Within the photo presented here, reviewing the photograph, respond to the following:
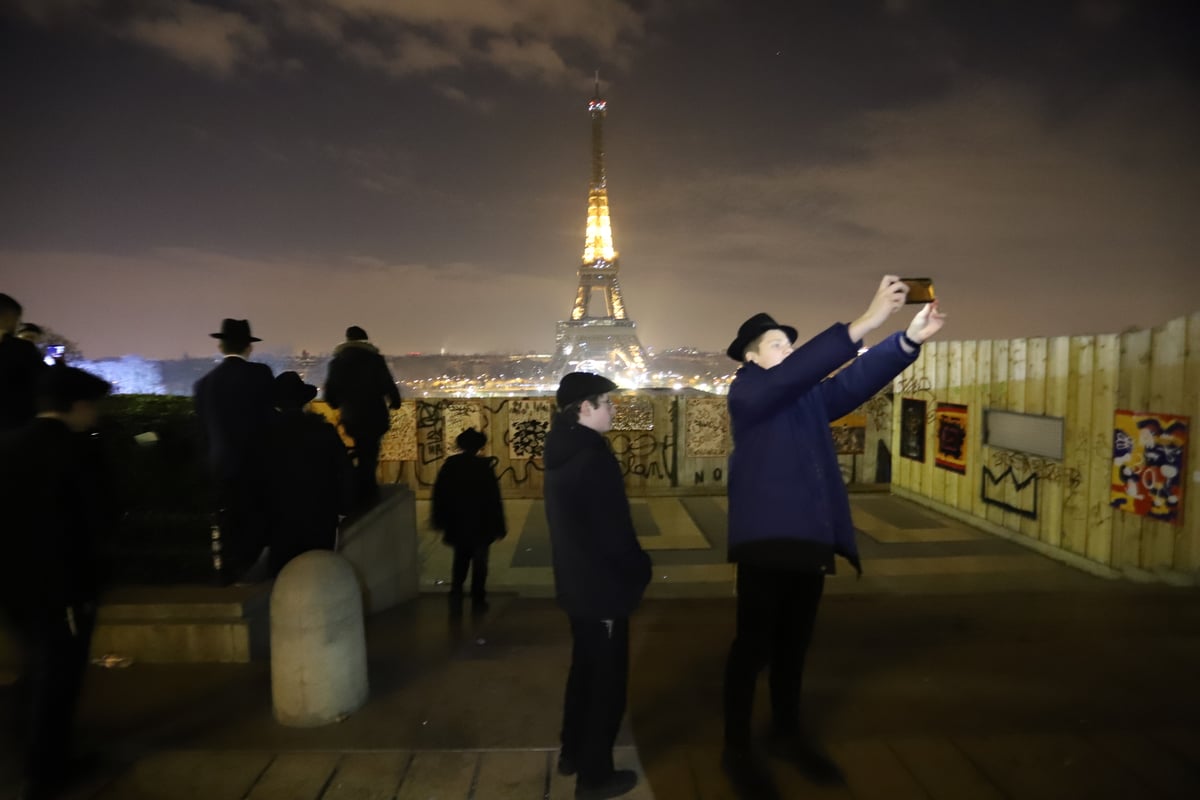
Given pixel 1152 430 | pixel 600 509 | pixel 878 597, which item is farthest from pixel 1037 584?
pixel 600 509

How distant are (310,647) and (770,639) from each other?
2237 mm

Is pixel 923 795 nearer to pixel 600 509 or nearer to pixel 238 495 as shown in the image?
pixel 600 509

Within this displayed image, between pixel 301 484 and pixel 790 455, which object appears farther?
pixel 301 484

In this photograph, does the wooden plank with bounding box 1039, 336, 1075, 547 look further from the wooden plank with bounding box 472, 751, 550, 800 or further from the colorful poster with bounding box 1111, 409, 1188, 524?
the wooden plank with bounding box 472, 751, 550, 800

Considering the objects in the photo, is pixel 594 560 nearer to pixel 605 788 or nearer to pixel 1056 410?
pixel 605 788

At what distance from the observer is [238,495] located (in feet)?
16.5

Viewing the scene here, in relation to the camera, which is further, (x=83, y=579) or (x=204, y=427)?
→ (x=204, y=427)

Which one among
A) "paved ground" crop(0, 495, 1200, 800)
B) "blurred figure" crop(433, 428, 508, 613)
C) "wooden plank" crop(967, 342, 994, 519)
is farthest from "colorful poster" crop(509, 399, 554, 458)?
"paved ground" crop(0, 495, 1200, 800)

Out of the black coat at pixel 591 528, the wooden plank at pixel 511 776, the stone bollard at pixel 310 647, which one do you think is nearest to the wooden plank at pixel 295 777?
the stone bollard at pixel 310 647

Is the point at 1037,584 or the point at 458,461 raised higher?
the point at 458,461

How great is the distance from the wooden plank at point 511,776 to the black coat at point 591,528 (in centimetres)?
78

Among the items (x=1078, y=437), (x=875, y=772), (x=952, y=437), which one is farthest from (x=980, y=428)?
(x=875, y=772)

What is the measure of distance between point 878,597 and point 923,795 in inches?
135

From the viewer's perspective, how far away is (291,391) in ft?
16.6
